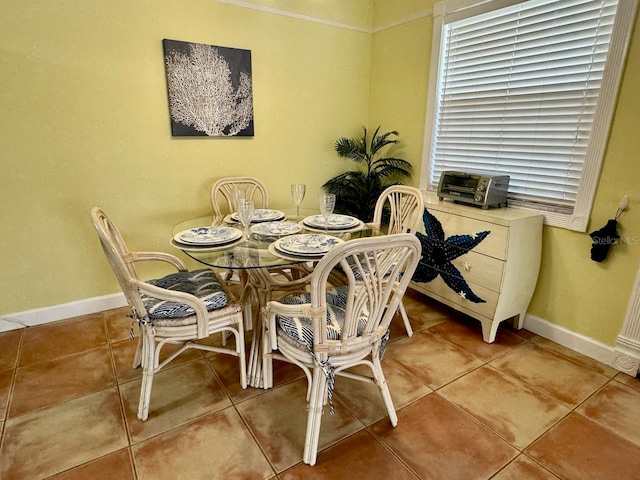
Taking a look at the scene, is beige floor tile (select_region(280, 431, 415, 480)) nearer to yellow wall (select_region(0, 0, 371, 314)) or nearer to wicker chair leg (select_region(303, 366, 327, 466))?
wicker chair leg (select_region(303, 366, 327, 466))

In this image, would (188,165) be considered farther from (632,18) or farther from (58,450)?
(632,18)

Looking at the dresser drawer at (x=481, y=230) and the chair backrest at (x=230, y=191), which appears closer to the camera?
the dresser drawer at (x=481, y=230)

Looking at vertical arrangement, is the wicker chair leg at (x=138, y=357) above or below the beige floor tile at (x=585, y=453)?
above

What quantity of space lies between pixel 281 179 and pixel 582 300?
7.58 ft

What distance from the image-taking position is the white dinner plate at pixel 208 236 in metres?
1.75

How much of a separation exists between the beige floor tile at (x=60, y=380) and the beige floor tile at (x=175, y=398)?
0.63 feet

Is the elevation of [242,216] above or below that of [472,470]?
above

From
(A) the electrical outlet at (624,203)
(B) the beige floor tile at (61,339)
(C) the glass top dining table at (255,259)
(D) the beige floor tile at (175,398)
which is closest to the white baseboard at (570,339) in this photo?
(A) the electrical outlet at (624,203)

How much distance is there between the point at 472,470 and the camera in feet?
4.65

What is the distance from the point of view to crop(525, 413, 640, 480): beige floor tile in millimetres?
1415

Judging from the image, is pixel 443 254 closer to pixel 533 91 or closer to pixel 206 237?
pixel 533 91

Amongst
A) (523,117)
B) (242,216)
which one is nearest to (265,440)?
(242,216)

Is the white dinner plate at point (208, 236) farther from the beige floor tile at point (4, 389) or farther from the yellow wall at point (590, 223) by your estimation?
the yellow wall at point (590, 223)

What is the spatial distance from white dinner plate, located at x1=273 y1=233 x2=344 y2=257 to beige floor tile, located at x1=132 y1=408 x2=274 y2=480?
32.5 inches
